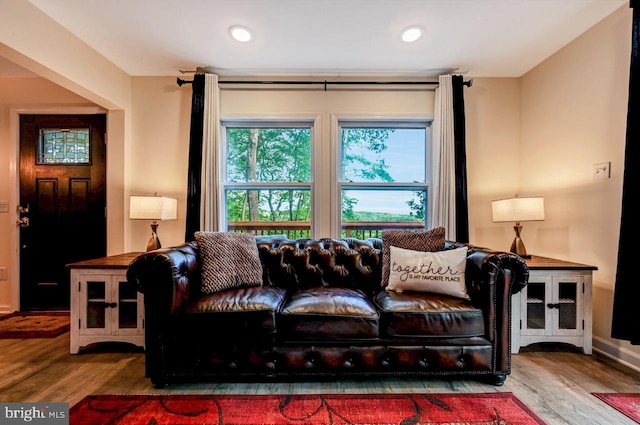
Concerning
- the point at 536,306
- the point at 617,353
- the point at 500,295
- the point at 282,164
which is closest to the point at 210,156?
the point at 282,164

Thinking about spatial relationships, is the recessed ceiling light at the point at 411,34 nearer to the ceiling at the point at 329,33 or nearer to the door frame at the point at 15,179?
the ceiling at the point at 329,33

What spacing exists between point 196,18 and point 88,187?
2.19m

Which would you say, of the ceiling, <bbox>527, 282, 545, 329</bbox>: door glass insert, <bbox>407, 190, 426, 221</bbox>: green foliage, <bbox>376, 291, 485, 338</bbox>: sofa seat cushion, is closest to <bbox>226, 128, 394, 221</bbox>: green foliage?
<bbox>407, 190, 426, 221</bbox>: green foliage

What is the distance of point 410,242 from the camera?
241 centimetres

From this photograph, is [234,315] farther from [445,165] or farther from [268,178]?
[445,165]

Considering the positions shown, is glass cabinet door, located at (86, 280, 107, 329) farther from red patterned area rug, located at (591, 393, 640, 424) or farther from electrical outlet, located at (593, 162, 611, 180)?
electrical outlet, located at (593, 162, 611, 180)

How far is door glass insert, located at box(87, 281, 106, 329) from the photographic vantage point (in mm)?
2334

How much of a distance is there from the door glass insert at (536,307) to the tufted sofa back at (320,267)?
3.85ft

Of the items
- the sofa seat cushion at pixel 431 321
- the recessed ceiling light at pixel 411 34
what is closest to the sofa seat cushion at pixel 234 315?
the sofa seat cushion at pixel 431 321

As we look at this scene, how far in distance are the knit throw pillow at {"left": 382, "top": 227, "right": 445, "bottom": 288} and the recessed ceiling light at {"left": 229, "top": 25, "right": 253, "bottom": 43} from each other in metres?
2.01

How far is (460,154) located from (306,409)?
2616 mm

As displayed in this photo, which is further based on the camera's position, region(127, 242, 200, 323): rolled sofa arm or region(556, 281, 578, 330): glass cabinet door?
region(556, 281, 578, 330): glass cabinet door

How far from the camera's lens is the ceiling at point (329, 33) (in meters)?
2.19

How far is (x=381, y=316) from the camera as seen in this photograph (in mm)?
1878
